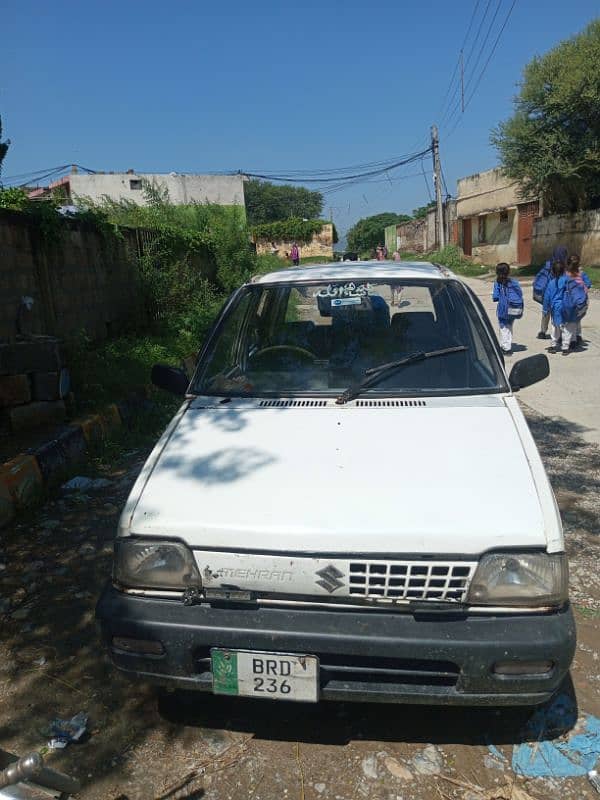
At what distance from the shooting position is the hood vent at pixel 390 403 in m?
2.83

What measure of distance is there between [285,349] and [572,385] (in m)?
5.54

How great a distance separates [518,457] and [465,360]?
0.83 metres

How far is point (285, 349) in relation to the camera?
3.47 m

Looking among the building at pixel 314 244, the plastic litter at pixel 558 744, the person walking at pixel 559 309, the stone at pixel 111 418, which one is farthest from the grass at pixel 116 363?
the building at pixel 314 244

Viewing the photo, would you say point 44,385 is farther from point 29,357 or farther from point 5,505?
point 5,505

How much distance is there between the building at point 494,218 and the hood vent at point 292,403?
85.8 ft

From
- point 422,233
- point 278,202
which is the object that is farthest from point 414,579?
point 278,202

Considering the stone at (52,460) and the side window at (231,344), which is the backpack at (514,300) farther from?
the stone at (52,460)

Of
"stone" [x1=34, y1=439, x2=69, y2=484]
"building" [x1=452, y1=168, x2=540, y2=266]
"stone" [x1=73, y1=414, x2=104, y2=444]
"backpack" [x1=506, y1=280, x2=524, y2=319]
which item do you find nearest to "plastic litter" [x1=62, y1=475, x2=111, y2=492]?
"stone" [x1=34, y1=439, x2=69, y2=484]

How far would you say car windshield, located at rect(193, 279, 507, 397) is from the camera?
305cm

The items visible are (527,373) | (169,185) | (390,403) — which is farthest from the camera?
(169,185)

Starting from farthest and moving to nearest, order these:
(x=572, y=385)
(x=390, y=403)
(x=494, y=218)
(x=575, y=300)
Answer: (x=494, y=218)
(x=575, y=300)
(x=572, y=385)
(x=390, y=403)

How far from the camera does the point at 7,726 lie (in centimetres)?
246

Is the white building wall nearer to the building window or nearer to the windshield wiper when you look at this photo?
the building window
